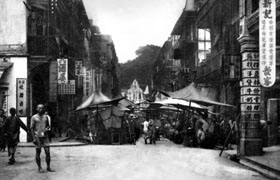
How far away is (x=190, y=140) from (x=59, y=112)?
1245 centimetres

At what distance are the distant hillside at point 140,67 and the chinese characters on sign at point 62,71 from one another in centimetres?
5293

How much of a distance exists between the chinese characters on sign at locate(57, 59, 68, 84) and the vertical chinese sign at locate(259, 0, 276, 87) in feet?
44.8

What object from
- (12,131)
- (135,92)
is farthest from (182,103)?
(135,92)

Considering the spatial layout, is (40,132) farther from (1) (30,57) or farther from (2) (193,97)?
(1) (30,57)

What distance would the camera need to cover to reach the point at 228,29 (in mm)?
23922

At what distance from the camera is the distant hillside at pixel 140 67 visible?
81688mm

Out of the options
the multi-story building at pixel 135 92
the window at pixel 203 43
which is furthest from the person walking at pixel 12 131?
the multi-story building at pixel 135 92

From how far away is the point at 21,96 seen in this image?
20.5 m

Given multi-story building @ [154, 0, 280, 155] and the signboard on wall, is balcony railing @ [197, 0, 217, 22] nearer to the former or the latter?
multi-story building @ [154, 0, 280, 155]

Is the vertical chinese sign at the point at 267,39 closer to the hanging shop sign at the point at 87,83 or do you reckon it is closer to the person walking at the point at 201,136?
the person walking at the point at 201,136

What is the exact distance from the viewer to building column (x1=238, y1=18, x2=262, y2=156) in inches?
542

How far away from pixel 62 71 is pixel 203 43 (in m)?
12.6

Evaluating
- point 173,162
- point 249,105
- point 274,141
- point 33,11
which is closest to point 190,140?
point 274,141

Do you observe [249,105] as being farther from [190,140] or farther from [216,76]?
[216,76]
